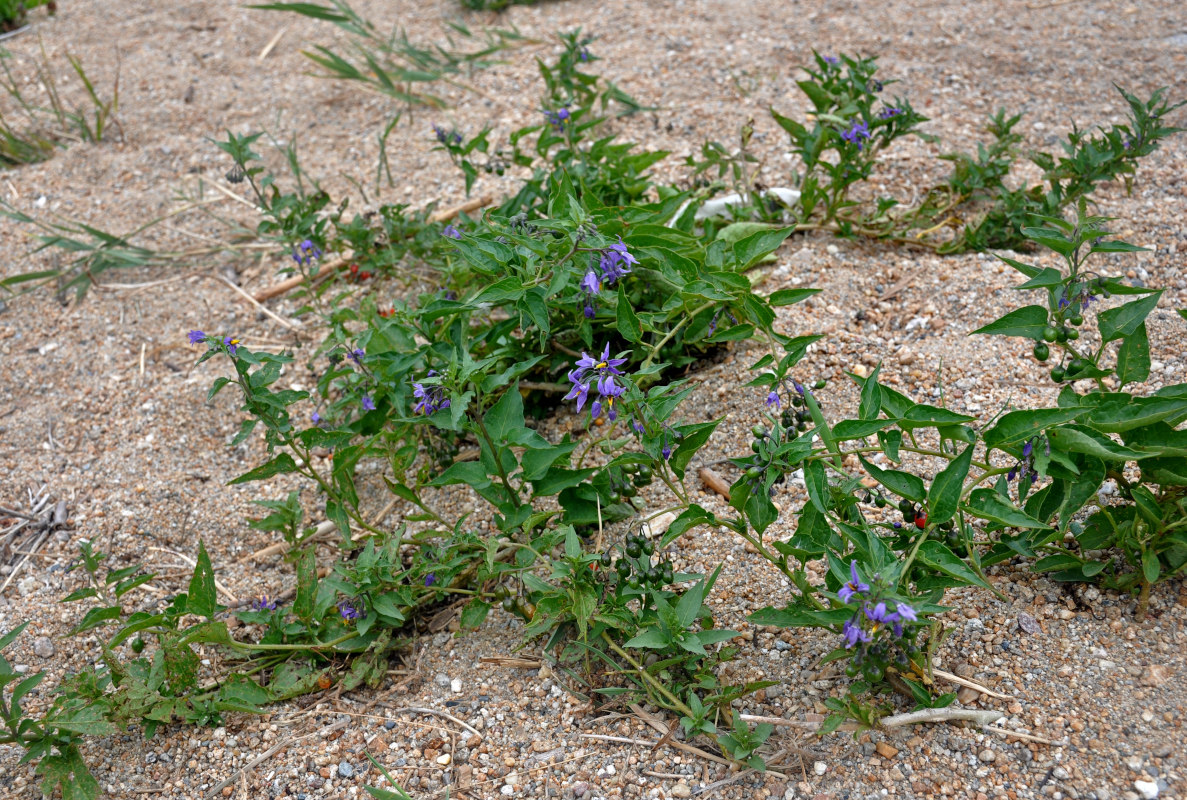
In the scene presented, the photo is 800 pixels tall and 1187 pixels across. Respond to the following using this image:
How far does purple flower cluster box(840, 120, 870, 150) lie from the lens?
8.93 feet

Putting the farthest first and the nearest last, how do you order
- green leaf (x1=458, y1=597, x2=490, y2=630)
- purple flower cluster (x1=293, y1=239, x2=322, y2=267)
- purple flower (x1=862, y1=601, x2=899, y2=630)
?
1. purple flower cluster (x1=293, y1=239, x2=322, y2=267)
2. green leaf (x1=458, y1=597, x2=490, y2=630)
3. purple flower (x1=862, y1=601, x2=899, y2=630)

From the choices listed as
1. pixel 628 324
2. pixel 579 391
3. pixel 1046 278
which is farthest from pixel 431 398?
pixel 1046 278

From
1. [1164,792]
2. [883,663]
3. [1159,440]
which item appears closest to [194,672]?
[883,663]

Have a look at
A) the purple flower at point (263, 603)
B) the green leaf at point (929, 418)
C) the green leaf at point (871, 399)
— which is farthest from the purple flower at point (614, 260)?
the purple flower at point (263, 603)

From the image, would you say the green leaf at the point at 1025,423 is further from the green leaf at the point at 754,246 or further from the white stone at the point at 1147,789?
the green leaf at the point at 754,246

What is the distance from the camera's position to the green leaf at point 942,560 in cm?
160

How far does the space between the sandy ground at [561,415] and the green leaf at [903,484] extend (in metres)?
0.34

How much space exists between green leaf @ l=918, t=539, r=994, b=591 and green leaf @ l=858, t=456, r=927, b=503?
9 cm

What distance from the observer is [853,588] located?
1513 mm

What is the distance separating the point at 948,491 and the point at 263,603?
1600 mm

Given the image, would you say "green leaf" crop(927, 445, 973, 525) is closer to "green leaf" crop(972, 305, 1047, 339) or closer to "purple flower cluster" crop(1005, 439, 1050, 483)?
"purple flower cluster" crop(1005, 439, 1050, 483)

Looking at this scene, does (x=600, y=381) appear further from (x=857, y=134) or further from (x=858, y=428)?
(x=857, y=134)

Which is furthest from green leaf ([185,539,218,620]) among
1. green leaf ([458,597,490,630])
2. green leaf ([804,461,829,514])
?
green leaf ([804,461,829,514])

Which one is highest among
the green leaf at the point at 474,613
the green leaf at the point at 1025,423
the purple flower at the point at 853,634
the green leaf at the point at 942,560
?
the green leaf at the point at 1025,423
